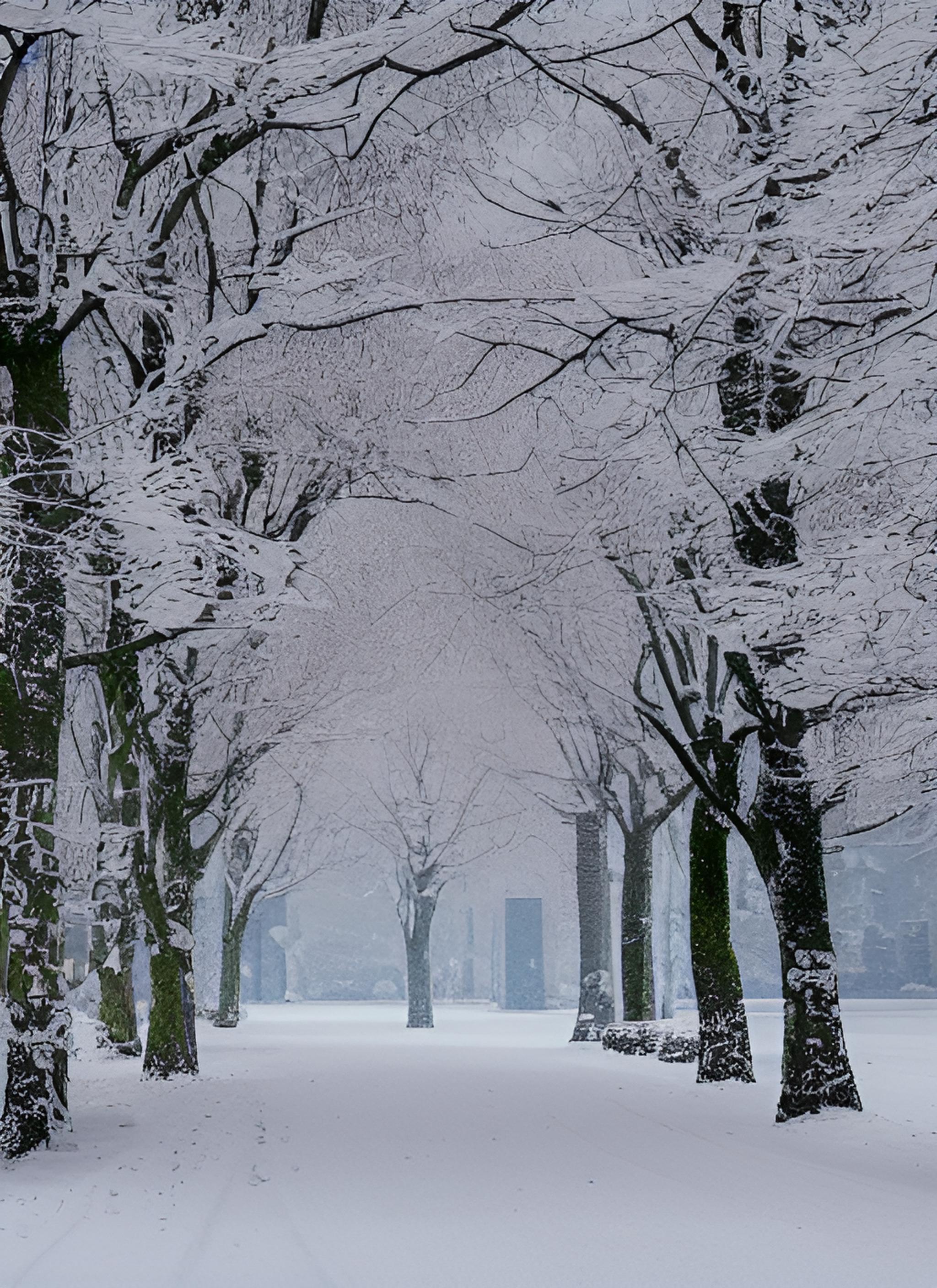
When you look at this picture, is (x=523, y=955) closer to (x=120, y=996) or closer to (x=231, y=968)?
(x=231, y=968)

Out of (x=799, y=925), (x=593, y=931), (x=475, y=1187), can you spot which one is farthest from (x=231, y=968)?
(x=475, y=1187)

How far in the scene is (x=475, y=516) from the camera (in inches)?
666

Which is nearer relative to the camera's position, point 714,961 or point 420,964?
point 714,961

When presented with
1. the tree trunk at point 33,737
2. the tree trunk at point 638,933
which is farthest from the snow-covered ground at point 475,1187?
the tree trunk at point 638,933

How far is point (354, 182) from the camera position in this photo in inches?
452

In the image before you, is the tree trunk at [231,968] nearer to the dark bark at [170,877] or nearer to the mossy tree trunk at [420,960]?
the mossy tree trunk at [420,960]

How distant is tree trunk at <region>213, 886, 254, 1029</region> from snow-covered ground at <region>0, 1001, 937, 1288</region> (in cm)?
1282

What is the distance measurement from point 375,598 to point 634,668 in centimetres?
405

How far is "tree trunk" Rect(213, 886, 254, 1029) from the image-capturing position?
92.0 ft

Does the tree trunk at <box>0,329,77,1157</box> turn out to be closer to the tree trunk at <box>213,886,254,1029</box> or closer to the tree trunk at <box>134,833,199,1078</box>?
the tree trunk at <box>134,833,199,1078</box>

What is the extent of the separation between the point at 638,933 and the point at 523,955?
810 inches

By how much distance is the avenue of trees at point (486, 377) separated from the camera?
7859 mm

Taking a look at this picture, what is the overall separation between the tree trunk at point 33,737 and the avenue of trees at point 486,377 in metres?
0.03

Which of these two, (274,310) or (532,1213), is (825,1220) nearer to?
(532,1213)
